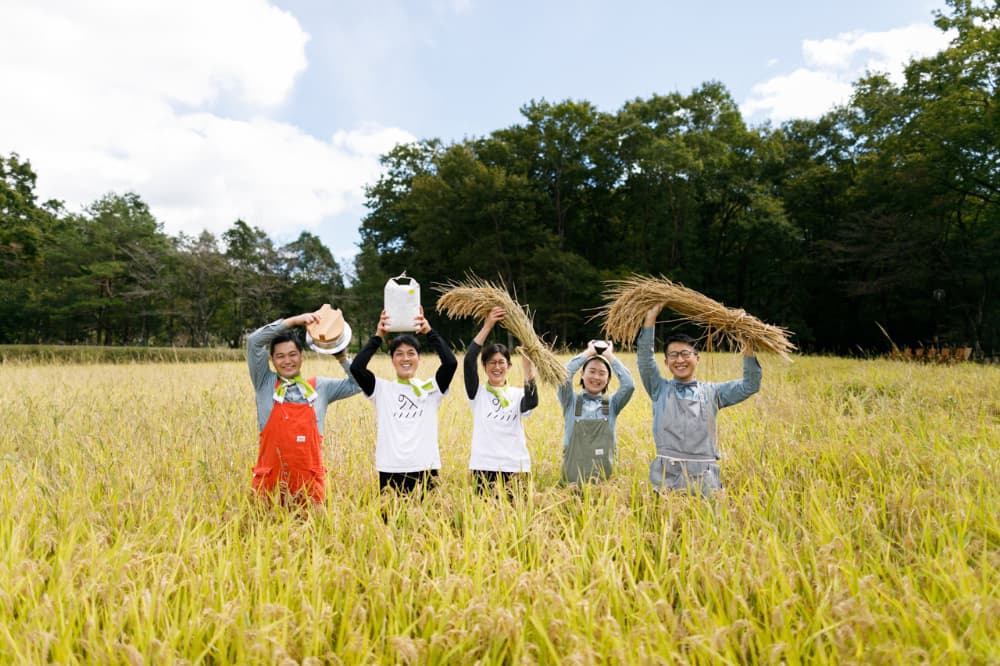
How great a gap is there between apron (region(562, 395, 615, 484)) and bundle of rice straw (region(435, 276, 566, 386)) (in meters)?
0.35

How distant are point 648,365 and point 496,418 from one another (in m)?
1.07

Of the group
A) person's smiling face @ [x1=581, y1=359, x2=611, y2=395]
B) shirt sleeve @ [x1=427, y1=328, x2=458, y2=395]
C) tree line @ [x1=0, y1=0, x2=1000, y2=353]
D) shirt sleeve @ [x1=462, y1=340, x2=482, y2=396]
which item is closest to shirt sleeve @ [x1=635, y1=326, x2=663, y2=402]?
person's smiling face @ [x1=581, y1=359, x2=611, y2=395]

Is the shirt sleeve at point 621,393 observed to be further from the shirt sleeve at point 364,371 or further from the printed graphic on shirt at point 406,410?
the shirt sleeve at point 364,371

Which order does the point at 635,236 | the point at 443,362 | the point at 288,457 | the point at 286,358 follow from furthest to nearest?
the point at 635,236 → the point at 443,362 → the point at 286,358 → the point at 288,457

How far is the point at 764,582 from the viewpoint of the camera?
2.30 metres

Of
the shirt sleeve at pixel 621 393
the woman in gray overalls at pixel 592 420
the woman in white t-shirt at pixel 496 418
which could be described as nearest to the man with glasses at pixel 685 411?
the shirt sleeve at pixel 621 393

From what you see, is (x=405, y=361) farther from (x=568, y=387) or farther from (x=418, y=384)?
(x=568, y=387)

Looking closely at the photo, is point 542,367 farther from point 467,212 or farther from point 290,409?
point 467,212

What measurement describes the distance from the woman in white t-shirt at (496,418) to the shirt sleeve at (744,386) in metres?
1.26

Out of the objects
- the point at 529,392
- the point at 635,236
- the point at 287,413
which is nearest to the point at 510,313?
the point at 529,392

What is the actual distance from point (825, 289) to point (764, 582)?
3514cm

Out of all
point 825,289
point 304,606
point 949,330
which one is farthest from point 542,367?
point 825,289

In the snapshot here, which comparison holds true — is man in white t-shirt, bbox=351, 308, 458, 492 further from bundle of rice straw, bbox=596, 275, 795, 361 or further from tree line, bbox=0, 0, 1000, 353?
tree line, bbox=0, 0, 1000, 353

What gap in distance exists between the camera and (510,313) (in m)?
3.65
